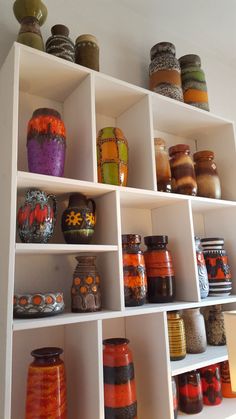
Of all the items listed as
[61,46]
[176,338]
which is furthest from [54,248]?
[61,46]

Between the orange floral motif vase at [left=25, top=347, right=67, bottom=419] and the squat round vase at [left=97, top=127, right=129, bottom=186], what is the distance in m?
0.47

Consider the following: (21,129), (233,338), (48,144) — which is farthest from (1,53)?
(233,338)

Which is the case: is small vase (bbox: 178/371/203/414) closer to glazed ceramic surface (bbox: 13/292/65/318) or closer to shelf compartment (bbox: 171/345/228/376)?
shelf compartment (bbox: 171/345/228/376)

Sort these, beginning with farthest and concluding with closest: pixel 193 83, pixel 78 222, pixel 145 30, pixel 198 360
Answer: pixel 145 30 < pixel 193 83 < pixel 198 360 < pixel 78 222

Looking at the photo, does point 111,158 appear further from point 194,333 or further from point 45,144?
point 194,333

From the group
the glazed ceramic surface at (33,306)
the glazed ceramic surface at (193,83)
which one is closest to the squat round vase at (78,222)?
the glazed ceramic surface at (33,306)

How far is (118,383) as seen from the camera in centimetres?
78

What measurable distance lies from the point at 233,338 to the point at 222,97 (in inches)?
44.6

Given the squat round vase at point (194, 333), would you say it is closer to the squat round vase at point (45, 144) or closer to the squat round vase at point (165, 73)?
the squat round vase at point (45, 144)

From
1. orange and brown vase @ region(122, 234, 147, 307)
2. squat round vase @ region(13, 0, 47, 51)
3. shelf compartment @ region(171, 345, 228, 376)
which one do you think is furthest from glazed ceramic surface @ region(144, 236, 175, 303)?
squat round vase @ region(13, 0, 47, 51)

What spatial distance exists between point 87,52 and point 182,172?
1.53ft

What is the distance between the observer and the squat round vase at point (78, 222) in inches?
31.9

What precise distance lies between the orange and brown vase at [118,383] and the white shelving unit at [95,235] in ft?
0.18

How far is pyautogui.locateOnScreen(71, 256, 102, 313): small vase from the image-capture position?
778 mm
